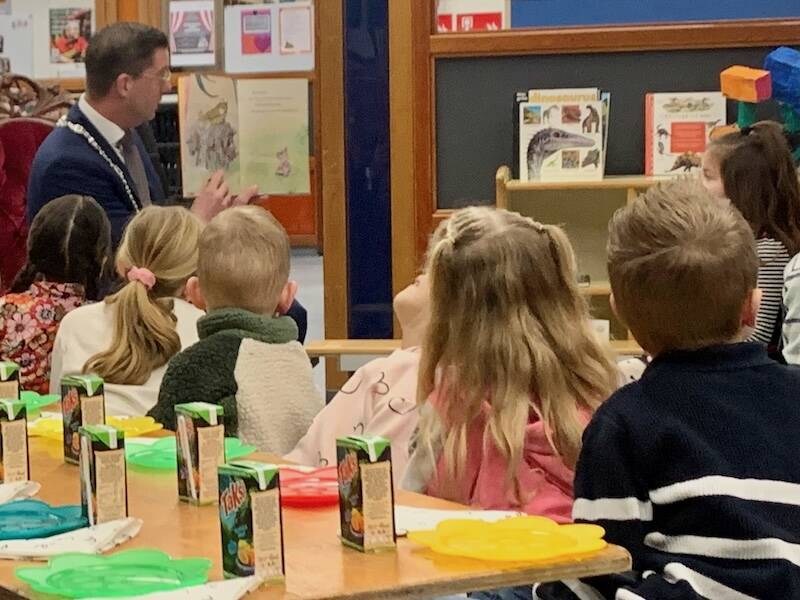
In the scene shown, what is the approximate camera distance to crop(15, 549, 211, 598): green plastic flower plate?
177 cm

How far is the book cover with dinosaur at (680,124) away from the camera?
17.6 ft

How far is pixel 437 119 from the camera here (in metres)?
5.62

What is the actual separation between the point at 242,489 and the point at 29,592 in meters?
Result: 0.29

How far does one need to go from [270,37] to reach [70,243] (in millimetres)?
5476

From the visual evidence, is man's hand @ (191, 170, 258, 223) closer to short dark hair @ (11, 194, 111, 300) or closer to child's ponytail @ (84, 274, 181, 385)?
short dark hair @ (11, 194, 111, 300)

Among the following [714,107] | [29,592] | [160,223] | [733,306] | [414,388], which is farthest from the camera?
[714,107]

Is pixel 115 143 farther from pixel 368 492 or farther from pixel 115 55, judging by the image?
pixel 368 492

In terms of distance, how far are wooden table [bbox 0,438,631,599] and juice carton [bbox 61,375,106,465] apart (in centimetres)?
37

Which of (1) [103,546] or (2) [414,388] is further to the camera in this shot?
(2) [414,388]

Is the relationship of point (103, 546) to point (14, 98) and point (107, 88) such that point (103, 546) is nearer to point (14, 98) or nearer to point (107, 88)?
point (107, 88)

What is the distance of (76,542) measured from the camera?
2.02 meters

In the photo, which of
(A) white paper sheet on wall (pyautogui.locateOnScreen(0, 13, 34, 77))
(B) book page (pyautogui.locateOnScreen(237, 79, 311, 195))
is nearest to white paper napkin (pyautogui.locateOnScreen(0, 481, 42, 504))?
(B) book page (pyautogui.locateOnScreen(237, 79, 311, 195))

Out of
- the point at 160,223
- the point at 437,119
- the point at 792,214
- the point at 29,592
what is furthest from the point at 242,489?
the point at 437,119

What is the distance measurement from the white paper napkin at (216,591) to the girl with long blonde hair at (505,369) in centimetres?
67
